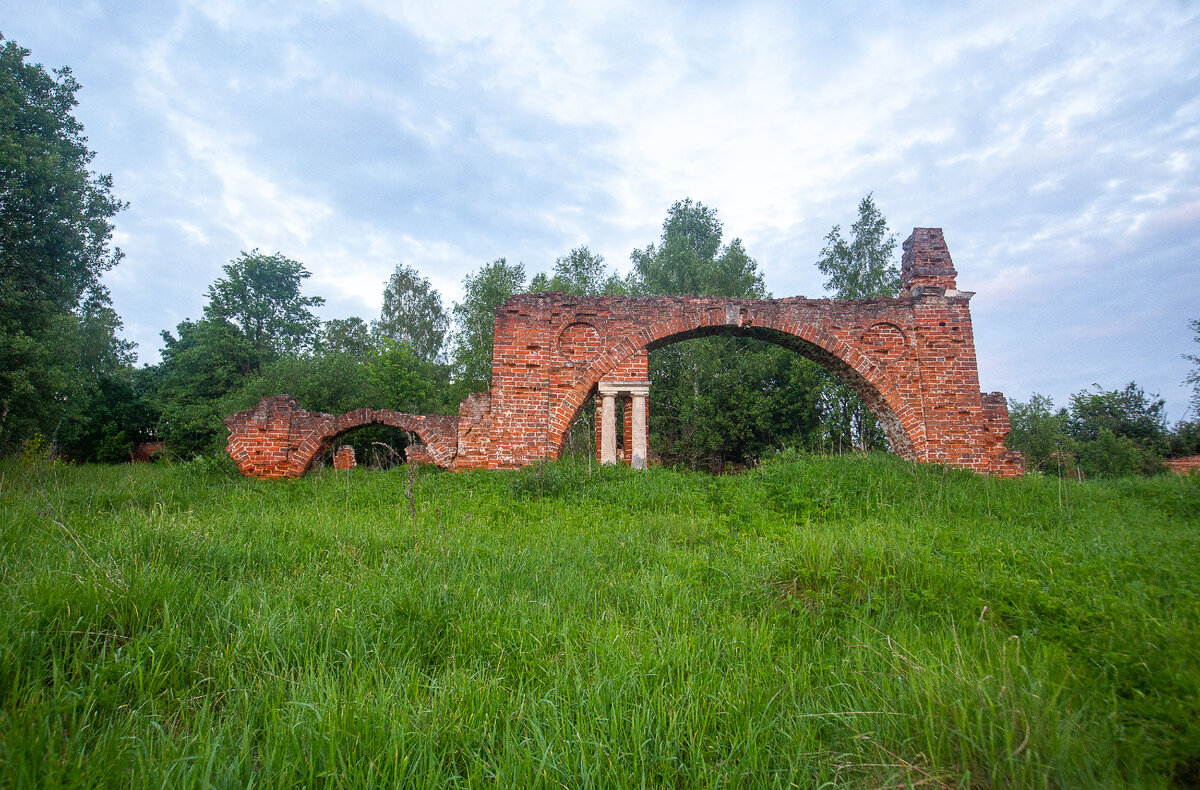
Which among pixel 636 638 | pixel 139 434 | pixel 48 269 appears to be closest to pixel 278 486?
pixel 636 638

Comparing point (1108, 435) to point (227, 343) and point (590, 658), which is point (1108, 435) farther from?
point (227, 343)

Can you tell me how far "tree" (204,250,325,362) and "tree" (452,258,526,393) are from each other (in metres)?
8.32

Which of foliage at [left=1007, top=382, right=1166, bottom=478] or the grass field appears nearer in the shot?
the grass field

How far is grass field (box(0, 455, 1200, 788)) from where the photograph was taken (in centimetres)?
164

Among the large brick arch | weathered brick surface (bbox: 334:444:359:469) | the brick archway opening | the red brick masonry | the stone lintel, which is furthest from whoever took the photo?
weathered brick surface (bbox: 334:444:359:469)

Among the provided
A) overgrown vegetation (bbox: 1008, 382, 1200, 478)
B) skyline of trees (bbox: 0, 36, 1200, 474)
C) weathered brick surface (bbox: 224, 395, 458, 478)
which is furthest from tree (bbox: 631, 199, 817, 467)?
weathered brick surface (bbox: 224, 395, 458, 478)

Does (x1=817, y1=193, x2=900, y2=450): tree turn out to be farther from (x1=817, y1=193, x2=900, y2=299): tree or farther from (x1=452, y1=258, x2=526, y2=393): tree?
(x1=452, y1=258, x2=526, y2=393): tree

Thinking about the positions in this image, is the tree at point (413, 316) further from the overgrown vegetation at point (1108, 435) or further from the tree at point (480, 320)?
the overgrown vegetation at point (1108, 435)

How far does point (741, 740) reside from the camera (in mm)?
1810

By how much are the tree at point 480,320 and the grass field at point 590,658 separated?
23.0 meters

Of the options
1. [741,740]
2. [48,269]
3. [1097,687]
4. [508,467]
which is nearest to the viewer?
[741,740]

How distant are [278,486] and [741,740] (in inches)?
322

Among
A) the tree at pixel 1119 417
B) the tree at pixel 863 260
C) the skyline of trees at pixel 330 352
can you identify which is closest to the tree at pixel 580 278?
the skyline of trees at pixel 330 352

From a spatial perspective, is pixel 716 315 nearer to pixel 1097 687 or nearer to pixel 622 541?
pixel 622 541
